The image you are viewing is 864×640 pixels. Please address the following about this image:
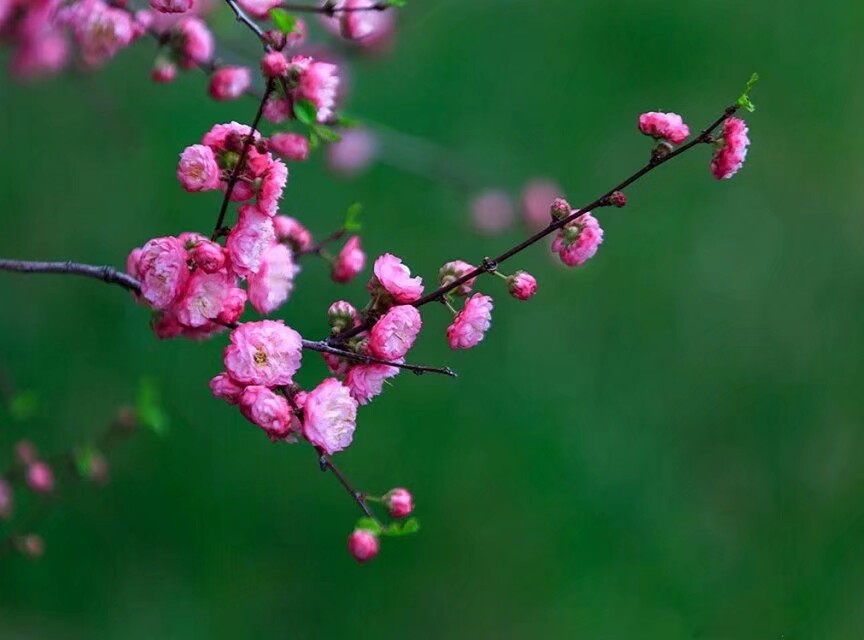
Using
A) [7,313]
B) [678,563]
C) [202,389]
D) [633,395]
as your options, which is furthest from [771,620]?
[7,313]

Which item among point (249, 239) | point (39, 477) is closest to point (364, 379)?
point (249, 239)

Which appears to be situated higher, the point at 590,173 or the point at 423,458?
the point at 590,173

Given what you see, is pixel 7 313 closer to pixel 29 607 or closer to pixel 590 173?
pixel 29 607

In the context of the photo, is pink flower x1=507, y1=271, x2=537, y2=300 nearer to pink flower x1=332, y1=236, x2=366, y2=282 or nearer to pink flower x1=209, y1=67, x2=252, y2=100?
pink flower x1=332, y1=236, x2=366, y2=282

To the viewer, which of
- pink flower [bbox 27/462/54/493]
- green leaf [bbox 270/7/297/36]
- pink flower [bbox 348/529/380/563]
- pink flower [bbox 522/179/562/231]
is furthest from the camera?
pink flower [bbox 522/179/562/231]

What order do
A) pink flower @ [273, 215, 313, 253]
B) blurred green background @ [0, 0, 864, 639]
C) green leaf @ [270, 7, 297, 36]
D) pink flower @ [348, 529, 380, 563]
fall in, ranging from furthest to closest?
1. blurred green background @ [0, 0, 864, 639]
2. pink flower @ [273, 215, 313, 253]
3. pink flower @ [348, 529, 380, 563]
4. green leaf @ [270, 7, 297, 36]

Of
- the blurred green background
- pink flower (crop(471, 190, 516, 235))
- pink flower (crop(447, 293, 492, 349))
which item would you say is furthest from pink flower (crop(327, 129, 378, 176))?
pink flower (crop(447, 293, 492, 349))

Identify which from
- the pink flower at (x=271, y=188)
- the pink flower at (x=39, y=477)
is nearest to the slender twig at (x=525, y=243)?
the pink flower at (x=271, y=188)
